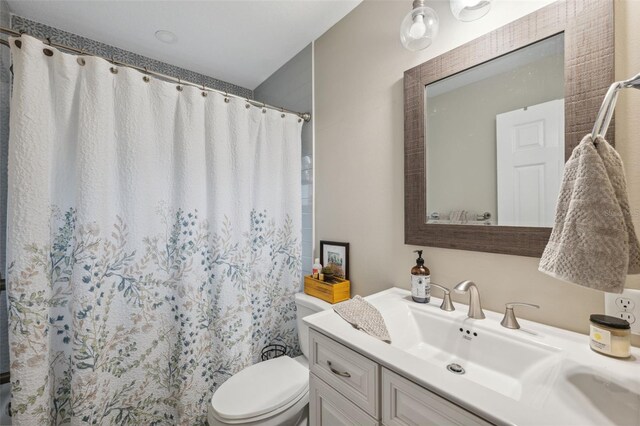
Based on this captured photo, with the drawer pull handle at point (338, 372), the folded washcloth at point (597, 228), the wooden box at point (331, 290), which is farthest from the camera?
the wooden box at point (331, 290)

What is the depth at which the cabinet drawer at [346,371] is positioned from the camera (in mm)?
707

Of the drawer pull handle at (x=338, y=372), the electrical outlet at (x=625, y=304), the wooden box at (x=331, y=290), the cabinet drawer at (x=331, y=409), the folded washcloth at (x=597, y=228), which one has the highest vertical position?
the folded washcloth at (x=597, y=228)

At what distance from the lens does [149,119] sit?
1312mm

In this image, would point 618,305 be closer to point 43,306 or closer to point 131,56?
point 43,306

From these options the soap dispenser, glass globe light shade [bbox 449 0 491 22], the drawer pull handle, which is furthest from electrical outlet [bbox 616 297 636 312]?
glass globe light shade [bbox 449 0 491 22]

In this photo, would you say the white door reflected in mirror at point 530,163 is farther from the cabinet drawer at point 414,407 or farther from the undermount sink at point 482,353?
the cabinet drawer at point 414,407

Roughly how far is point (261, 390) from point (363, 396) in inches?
25.5

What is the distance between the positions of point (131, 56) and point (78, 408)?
208 cm

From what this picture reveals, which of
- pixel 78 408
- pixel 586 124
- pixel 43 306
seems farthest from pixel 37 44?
pixel 586 124

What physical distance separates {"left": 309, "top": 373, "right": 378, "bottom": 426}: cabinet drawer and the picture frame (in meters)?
0.67

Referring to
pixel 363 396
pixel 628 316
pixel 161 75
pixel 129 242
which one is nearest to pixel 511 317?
pixel 628 316

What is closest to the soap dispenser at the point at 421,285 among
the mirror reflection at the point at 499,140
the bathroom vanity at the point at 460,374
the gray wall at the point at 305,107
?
the bathroom vanity at the point at 460,374

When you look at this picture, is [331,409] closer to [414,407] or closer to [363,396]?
[363,396]

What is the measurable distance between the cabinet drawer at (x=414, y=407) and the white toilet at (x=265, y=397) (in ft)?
1.98
